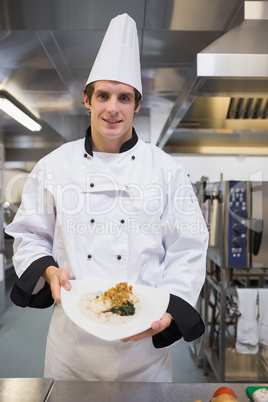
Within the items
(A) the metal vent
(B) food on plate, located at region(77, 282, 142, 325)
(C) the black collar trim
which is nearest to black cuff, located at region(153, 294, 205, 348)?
(B) food on plate, located at region(77, 282, 142, 325)

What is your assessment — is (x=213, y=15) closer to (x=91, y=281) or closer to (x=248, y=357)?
(x=91, y=281)

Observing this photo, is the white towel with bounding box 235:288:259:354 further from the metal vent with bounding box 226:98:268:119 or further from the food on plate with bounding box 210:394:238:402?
the food on plate with bounding box 210:394:238:402

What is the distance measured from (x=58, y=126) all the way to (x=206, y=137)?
1.83m

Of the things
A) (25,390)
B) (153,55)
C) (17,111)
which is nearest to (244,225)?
(153,55)

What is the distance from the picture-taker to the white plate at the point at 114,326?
88 cm

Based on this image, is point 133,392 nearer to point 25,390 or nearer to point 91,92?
point 25,390

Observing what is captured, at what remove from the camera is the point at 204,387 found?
1.02 meters

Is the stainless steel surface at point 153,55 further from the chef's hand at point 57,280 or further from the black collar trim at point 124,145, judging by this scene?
the chef's hand at point 57,280

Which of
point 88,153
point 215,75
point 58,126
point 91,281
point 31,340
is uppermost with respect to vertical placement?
point 58,126

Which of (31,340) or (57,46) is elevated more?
(57,46)

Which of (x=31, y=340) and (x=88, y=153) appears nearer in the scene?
(x=88, y=153)

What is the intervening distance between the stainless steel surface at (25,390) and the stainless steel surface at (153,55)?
1.41m

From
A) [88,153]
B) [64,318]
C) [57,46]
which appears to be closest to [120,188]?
[88,153]

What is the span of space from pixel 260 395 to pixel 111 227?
60cm
